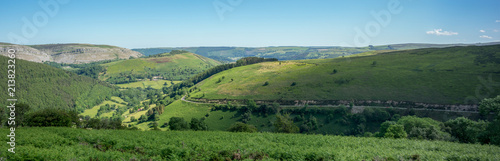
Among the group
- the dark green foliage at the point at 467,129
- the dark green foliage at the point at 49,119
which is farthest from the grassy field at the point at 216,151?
the dark green foliage at the point at 49,119

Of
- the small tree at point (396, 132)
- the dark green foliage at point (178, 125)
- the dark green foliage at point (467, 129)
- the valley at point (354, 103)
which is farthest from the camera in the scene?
the dark green foliage at point (178, 125)

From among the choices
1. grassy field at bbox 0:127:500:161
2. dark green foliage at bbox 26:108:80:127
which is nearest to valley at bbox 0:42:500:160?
dark green foliage at bbox 26:108:80:127

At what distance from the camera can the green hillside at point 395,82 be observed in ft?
388

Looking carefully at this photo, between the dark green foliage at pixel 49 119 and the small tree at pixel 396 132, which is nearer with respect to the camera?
the small tree at pixel 396 132

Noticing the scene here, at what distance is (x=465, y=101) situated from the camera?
10475 cm

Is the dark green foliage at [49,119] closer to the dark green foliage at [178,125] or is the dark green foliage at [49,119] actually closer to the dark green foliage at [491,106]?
the dark green foliage at [178,125]

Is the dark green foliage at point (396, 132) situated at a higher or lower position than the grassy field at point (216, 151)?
lower

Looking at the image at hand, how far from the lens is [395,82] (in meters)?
140

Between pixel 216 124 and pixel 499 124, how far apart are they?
110 m

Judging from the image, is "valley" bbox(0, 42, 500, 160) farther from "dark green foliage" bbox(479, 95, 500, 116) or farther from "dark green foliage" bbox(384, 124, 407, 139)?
"dark green foliage" bbox(384, 124, 407, 139)

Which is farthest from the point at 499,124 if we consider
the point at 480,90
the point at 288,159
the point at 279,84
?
the point at 279,84

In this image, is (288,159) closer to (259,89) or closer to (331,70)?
(259,89)

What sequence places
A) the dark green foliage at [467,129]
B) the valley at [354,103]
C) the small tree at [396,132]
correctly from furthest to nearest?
1. the valley at [354,103]
2. the small tree at [396,132]
3. the dark green foliage at [467,129]

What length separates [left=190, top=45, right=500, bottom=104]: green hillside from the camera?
388 ft
